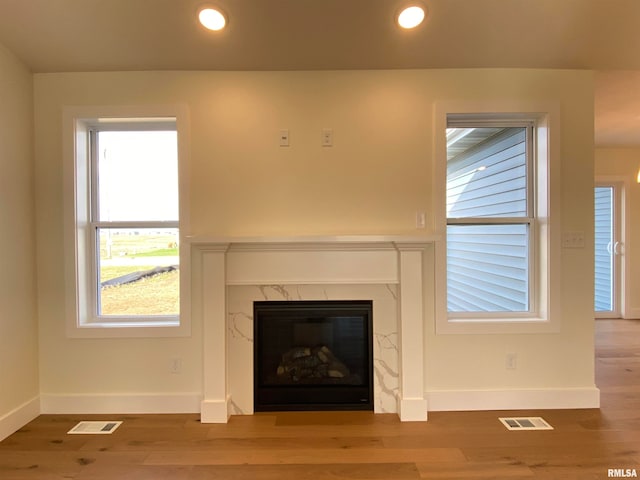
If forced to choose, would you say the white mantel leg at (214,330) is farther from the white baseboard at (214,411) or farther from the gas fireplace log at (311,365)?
the gas fireplace log at (311,365)

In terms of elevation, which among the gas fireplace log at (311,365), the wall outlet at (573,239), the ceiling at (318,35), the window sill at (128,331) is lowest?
the gas fireplace log at (311,365)

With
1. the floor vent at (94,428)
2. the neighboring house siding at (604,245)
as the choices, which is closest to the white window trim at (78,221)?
the floor vent at (94,428)

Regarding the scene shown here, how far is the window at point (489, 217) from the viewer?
8.04 feet

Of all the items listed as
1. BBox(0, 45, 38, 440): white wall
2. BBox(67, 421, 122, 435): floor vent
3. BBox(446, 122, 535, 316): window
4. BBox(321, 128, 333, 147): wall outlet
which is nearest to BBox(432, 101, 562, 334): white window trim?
BBox(446, 122, 535, 316): window

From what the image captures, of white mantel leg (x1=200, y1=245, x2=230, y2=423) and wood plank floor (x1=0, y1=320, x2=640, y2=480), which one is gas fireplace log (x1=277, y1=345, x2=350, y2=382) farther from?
white mantel leg (x1=200, y1=245, x2=230, y2=423)

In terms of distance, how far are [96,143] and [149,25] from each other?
0.99m

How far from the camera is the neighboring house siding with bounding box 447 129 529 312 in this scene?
2465 mm

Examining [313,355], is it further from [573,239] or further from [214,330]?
[573,239]

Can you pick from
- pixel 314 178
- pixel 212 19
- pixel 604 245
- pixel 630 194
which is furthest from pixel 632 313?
Answer: pixel 212 19

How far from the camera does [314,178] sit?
231 centimetres

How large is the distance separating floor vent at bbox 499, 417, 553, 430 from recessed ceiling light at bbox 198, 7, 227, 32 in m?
3.03

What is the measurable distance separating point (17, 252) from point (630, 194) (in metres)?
6.80

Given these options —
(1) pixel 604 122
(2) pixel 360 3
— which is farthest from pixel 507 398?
(1) pixel 604 122

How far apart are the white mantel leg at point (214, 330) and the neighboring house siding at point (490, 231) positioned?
5.36 ft
